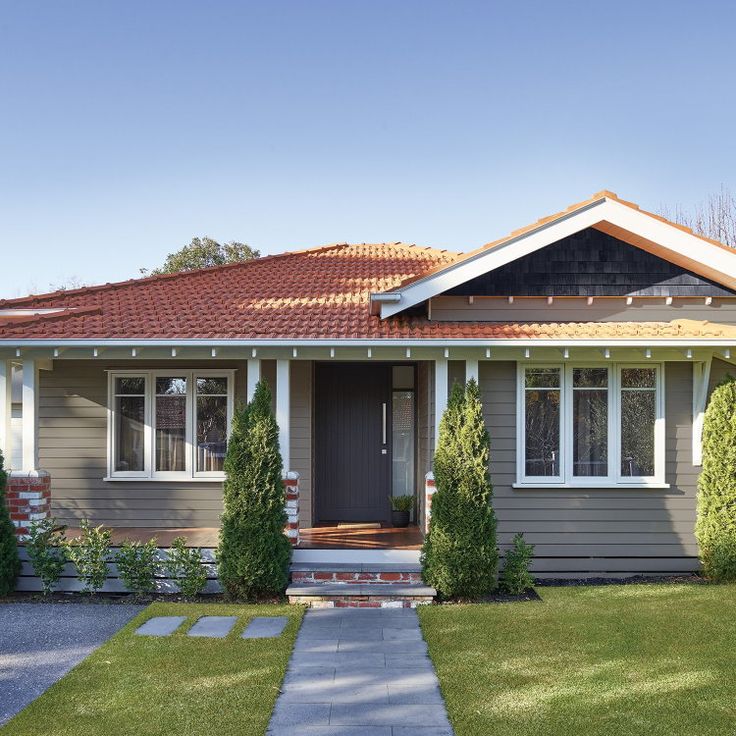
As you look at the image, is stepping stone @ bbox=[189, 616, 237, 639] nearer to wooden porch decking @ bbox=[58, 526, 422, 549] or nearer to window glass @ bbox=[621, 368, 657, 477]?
wooden porch decking @ bbox=[58, 526, 422, 549]

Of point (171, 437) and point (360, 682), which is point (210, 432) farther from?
point (360, 682)

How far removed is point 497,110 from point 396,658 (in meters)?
13.1

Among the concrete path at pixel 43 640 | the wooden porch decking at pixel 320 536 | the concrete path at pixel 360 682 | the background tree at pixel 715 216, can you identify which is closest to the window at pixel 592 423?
the wooden porch decking at pixel 320 536

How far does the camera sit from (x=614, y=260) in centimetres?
992

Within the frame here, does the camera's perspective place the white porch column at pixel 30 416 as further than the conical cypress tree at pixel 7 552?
Yes

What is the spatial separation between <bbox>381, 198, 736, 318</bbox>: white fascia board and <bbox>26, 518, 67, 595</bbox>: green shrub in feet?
16.2

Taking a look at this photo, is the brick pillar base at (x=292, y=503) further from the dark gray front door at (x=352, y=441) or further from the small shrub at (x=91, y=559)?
the dark gray front door at (x=352, y=441)

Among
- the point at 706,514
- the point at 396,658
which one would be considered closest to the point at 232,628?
the point at 396,658

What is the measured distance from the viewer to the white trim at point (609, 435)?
31.0 feet

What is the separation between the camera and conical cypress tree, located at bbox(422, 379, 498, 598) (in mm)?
8391

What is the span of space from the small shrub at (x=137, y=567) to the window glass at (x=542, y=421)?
4849 millimetres

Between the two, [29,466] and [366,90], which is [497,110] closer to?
[366,90]

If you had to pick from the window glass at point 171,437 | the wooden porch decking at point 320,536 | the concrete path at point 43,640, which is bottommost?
the concrete path at point 43,640

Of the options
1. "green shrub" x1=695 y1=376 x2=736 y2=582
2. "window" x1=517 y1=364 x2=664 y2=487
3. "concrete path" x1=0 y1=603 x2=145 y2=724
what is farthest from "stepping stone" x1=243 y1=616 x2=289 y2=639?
"green shrub" x1=695 y1=376 x2=736 y2=582
